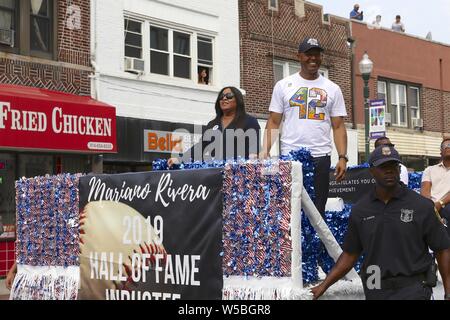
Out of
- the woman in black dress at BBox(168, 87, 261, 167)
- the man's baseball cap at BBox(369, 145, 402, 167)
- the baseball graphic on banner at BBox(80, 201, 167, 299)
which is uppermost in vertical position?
the woman in black dress at BBox(168, 87, 261, 167)

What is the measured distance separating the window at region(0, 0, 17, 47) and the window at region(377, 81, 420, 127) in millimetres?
13961

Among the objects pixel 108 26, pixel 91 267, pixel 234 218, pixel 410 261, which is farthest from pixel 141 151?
pixel 410 261

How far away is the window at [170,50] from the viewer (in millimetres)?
17812

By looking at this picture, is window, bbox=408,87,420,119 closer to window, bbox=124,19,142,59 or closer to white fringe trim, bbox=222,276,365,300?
window, bbox=124,19,142,59

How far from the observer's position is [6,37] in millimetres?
15031

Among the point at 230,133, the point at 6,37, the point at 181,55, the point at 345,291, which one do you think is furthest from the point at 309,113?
the point at 181,55

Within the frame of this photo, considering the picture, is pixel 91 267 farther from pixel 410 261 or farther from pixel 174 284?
pixel 410 261

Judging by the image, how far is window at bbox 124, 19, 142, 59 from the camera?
1756 centimetres

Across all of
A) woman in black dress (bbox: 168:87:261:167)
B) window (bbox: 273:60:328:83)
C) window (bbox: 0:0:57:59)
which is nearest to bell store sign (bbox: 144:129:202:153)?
window (bbox: 0:0:57:59)

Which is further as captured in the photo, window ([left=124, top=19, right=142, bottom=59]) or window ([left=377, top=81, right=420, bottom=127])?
window ([left=377, top=81, right=420, bottom=127])

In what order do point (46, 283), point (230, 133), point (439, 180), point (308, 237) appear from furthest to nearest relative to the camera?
point (439, 180)
point (46, 283)
point (230, 133)
point (308, 237)

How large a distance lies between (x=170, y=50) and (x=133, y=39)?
1.21m

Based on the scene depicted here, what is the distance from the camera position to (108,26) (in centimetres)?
1697

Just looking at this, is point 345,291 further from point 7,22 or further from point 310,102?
point 7,22
